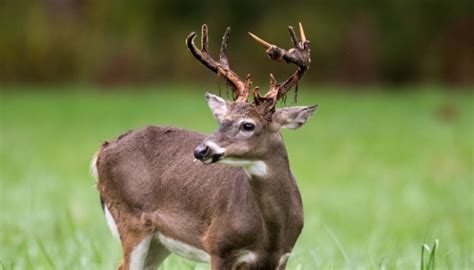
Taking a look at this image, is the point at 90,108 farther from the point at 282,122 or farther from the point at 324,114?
the point at 282,122

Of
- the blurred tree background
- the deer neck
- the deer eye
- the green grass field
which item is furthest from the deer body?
the blurred tree background

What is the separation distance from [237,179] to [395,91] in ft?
72.8

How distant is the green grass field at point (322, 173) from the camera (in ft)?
27.9

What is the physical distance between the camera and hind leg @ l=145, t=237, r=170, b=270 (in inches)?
259

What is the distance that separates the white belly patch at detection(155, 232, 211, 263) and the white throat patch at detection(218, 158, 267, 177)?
0.55m

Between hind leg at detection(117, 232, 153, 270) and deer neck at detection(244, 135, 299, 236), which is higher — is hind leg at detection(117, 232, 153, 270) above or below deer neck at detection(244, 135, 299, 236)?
below

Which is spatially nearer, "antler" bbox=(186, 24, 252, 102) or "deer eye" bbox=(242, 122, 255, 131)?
"deer eye" bbox=(242, 122, 255, 131)

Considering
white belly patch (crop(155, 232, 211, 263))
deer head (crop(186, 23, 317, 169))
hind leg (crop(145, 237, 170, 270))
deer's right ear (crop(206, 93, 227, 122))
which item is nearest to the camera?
deer head (crop(186, 23, 317, 169))

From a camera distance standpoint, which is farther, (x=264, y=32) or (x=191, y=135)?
(x=264, y=32)

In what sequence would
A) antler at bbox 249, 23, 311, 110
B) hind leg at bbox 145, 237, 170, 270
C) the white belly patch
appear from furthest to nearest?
hind leg at bbox 145, 237, 170, 270
the white belly patch
antler at bbox 249, 23, 311, 110

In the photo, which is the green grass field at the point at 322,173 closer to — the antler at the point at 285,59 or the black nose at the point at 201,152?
the antler at the point at 285,59

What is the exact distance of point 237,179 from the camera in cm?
600

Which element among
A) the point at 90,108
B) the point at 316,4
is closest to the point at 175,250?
the point at 90,108

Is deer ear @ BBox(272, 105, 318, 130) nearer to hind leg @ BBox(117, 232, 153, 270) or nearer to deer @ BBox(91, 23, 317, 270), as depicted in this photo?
deer @ BBox(91, 23, 317, 270)
